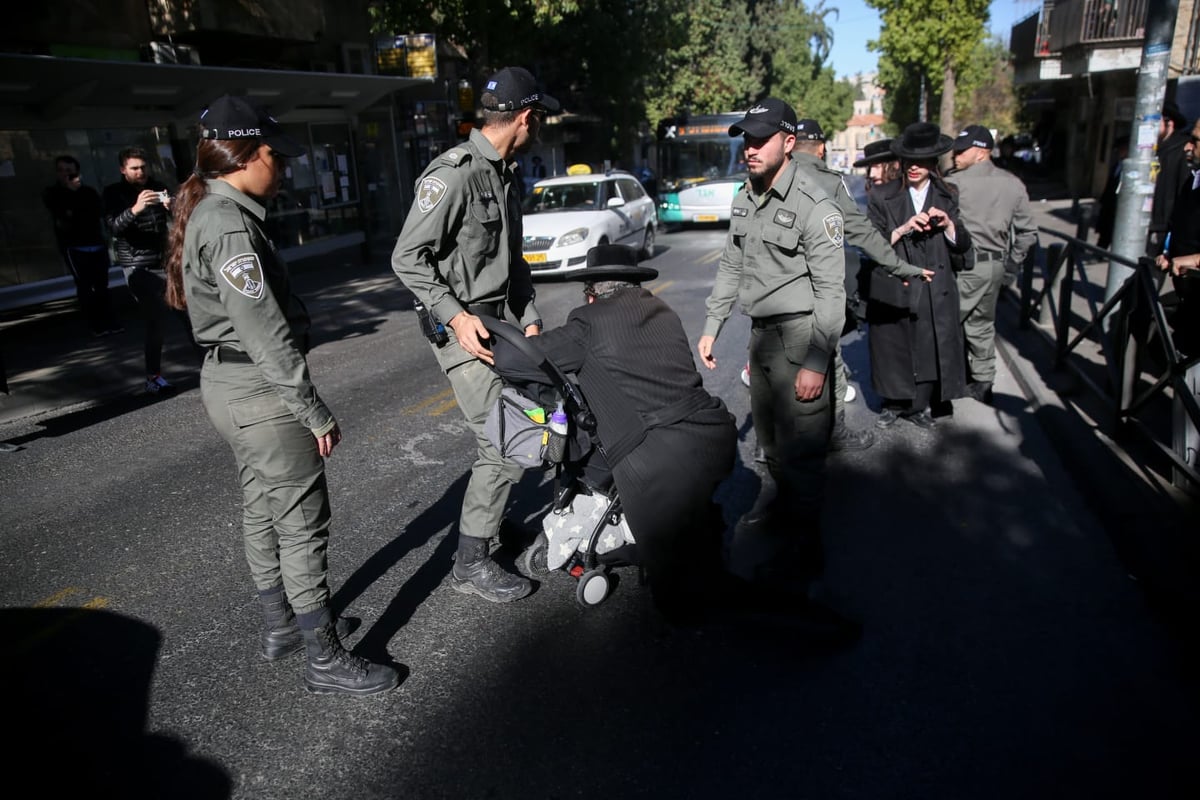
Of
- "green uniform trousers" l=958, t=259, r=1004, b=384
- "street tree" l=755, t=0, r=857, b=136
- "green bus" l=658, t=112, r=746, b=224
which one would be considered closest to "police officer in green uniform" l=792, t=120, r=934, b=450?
"green uniform trousers" l=958, t=259, r=1004, b=384

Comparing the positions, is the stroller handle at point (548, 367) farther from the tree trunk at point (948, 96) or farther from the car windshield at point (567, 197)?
the tree trunk at point (948, 96)

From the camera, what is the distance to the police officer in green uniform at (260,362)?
8.55ft

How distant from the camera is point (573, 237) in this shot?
12562 millimetres

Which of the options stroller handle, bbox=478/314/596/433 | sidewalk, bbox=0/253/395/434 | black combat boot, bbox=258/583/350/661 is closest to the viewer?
stroller handle, bbox=478/314/596/433

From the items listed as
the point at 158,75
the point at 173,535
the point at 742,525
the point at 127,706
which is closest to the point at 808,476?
the point at 742,525

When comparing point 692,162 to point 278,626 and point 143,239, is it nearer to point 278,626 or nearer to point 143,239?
point 143,239

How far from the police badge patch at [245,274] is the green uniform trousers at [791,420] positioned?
2.21 m

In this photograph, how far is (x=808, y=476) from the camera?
3.64 meters

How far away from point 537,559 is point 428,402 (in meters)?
3.25

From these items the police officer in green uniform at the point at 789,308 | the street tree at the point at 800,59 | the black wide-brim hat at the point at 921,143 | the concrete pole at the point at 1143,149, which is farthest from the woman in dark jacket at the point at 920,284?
the street tree at the point at 800,59

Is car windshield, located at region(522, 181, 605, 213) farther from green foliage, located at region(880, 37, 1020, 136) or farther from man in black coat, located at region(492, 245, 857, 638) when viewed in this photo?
green foliage, located at region(880, 37, 1020, 136)

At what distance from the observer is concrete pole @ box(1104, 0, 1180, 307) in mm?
6387

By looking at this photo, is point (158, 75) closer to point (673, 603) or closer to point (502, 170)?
point (502, 170)

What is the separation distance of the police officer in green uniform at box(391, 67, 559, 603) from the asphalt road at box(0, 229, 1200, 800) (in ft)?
1.39
